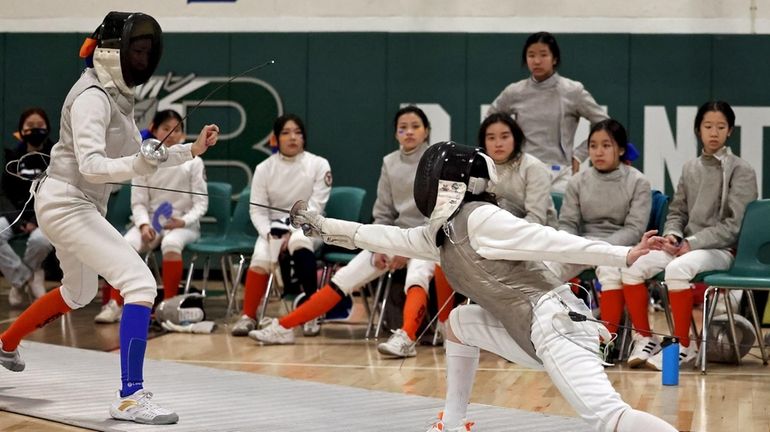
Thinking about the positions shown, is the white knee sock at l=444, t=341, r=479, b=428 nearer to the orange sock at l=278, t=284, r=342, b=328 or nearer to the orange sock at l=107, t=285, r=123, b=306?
the orange sock at l=278, t=284, r=342, b=328

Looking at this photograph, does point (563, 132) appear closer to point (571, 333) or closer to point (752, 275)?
point (752, 275)

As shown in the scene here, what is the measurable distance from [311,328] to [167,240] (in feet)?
3.60

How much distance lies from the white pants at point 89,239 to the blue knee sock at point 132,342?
4 centimetres

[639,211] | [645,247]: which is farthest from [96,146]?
[639,211]

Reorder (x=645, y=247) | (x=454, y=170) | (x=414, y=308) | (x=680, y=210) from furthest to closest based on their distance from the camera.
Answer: (x=414, y=308)
(x=680, y=210)
(x=454, y=170)
(x=645, y=247)

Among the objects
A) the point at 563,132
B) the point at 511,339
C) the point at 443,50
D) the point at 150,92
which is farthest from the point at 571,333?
the point at 150,92

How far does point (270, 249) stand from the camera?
21.0 feet

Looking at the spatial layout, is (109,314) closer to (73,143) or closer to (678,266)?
(73,143)

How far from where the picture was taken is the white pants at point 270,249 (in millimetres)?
6254

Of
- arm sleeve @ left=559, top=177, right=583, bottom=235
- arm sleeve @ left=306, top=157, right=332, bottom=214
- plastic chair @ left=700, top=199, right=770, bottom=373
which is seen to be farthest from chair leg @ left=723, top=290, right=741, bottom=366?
arm sleeve @ left=306, top=157, right=332, bottom=214

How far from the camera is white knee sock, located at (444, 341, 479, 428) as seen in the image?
3.48 metres

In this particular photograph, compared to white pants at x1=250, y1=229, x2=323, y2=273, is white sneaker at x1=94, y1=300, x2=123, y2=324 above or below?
below

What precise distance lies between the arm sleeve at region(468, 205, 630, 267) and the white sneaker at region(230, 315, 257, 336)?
3.18m

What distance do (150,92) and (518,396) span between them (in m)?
5.19
